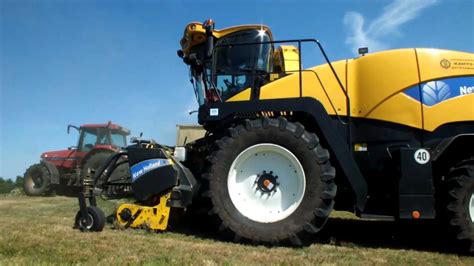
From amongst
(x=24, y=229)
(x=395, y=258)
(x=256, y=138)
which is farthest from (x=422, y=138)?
(x=24, y=229)

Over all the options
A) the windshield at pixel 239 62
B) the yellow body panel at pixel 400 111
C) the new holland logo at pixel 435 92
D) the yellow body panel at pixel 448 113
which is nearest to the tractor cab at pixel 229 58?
the windshield at pixel 239 62

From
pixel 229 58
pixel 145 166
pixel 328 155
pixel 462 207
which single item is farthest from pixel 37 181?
pixel 462 207

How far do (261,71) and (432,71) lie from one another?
7.41ft

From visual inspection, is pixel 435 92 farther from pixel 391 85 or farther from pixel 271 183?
pixel 271 183

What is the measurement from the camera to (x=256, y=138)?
5727 mm

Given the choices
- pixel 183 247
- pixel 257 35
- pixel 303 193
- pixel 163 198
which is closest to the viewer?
pixel 183 247

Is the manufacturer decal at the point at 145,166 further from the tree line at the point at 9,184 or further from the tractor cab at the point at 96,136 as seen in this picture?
the tree line at the point at 9,184

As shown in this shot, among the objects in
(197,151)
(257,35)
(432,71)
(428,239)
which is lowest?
(428,239)

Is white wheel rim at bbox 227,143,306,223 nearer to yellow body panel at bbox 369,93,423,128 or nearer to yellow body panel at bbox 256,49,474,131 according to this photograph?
yellow body panel at bbox 256,49,474,131

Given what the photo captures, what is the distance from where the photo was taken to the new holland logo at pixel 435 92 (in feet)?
18.9

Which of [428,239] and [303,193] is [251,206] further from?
[428,239]

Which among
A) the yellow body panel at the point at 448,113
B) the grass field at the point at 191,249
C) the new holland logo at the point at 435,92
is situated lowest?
the grass field at the point at 191,249

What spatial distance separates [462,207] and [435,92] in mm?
1449

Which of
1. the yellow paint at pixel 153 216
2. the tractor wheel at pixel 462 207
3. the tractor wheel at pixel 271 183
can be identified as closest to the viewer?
the tractor wheel at pixel 462 207
